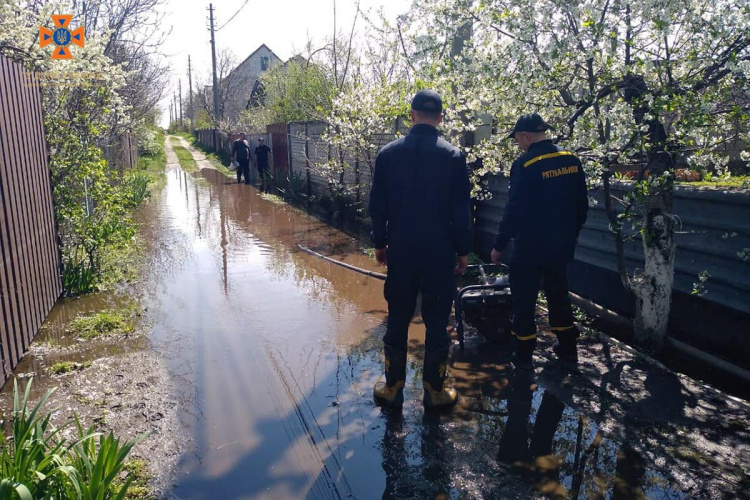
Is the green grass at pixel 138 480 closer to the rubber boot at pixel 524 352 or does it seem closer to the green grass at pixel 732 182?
the rubber boot at pixel 524 352

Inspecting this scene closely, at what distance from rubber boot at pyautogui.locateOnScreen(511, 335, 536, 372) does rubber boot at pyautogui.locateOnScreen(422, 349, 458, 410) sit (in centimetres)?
87

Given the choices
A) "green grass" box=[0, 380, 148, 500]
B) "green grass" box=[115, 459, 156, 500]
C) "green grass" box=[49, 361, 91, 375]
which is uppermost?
"green grass" box=[0, 380, 148, 500]

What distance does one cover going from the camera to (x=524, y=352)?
14.9 ft

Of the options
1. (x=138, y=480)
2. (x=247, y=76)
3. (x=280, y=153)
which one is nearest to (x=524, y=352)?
(x=138, y=480)

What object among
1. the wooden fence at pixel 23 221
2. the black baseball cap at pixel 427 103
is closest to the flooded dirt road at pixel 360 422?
the wooden fence at pixel 23 221

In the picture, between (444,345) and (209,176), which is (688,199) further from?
(209,176)

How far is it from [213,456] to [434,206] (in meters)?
2.00

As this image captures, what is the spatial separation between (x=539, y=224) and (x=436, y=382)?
4.59 ft

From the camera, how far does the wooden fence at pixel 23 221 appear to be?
14.8 feet

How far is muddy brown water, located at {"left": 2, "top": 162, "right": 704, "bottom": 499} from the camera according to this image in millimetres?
3109

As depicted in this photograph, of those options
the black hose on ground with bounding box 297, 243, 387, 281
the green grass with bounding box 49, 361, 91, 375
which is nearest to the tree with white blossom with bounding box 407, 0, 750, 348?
the black hose on ground with bounding box 297, 243, 387, 281

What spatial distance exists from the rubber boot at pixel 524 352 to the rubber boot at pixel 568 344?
248 mm

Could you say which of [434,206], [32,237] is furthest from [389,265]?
[32,237]

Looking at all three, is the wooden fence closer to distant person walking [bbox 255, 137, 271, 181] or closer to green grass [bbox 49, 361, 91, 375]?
green grass [bbox 49, 361, 91, 375]
